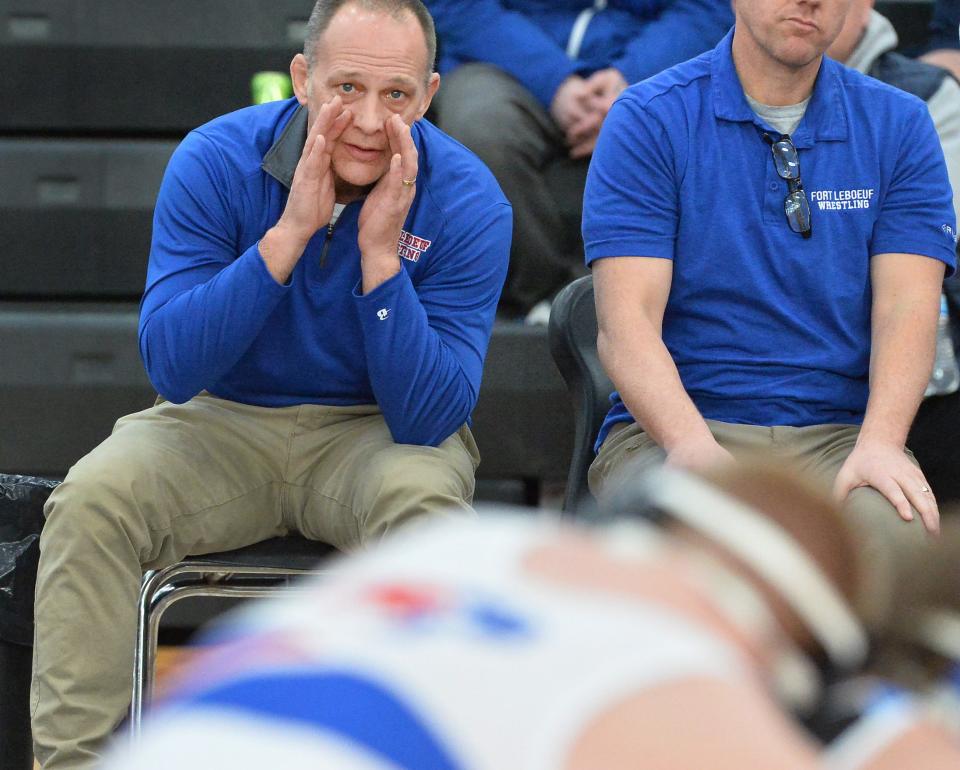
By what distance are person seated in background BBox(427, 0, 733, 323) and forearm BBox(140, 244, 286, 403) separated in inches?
37.9

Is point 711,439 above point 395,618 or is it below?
below

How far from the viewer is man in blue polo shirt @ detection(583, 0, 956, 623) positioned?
205 centimetres

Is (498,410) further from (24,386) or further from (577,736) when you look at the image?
(577,736)

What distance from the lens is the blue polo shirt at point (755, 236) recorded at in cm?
208

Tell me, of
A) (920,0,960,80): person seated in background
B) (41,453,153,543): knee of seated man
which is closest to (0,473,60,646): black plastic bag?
(41,453,153,543): knee of seated man

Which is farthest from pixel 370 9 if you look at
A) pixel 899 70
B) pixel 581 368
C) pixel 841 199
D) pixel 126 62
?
pixel 126 62

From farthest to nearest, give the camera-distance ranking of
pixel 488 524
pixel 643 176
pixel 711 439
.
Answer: pixel 643 176 < pixel 711 439 < pixel 488 524

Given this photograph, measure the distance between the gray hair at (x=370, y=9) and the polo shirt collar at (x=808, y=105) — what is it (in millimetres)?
433

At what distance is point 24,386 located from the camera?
2.94m

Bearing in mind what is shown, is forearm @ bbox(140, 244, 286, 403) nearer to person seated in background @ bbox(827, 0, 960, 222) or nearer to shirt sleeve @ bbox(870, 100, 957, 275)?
shirt sleeve @ bbox(870, 100, 957, 275)

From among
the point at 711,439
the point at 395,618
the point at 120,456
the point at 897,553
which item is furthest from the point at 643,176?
the point at 395,618

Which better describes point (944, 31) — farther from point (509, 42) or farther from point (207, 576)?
point (207, 576)

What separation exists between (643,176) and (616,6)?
42.8 inches

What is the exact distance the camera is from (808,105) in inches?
84.5
